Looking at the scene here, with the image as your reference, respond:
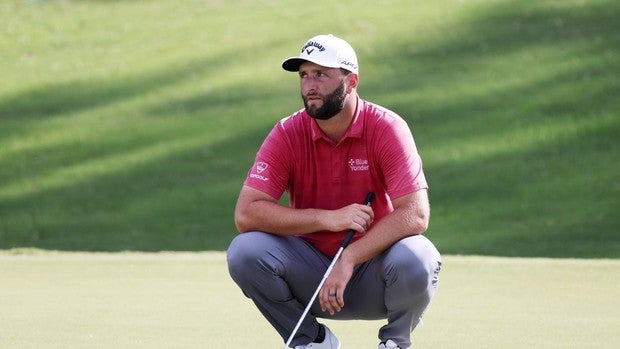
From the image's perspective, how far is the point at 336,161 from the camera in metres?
4.74

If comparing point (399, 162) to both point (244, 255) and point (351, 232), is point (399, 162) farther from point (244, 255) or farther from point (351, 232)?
point (244, 255)

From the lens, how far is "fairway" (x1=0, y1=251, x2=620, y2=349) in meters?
5.24

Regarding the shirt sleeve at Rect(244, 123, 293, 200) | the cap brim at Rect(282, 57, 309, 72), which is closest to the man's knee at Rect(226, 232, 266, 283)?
the shirt sleeve at Rect(244, 123, 293, 200)

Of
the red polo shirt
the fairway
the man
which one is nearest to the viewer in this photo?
the man

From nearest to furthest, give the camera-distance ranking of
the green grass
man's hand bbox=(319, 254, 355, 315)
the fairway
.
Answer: man's hand bbox=(319, 254, 355, 315)
the fairway
the green grass

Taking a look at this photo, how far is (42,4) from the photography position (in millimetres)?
18156

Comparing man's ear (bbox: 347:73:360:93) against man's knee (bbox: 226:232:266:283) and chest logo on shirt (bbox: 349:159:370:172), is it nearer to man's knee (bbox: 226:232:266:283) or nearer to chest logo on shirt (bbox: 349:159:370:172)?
chest logo on shirt (bbox: 349:159:370:172)

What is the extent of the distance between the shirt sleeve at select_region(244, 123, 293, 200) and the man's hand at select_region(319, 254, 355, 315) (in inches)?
16.1

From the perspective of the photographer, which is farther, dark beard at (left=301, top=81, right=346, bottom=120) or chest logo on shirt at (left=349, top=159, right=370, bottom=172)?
chest logo on shirt at (left=349, top=159, right=370, bottom=172)

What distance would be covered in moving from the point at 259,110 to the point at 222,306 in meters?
8.15

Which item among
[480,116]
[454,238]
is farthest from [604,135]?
[454,238]

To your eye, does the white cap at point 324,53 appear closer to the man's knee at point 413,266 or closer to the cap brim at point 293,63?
the cap brim at point 293,63

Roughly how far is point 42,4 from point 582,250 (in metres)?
9.95

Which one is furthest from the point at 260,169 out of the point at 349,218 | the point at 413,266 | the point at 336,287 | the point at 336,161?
the point at 413,266
